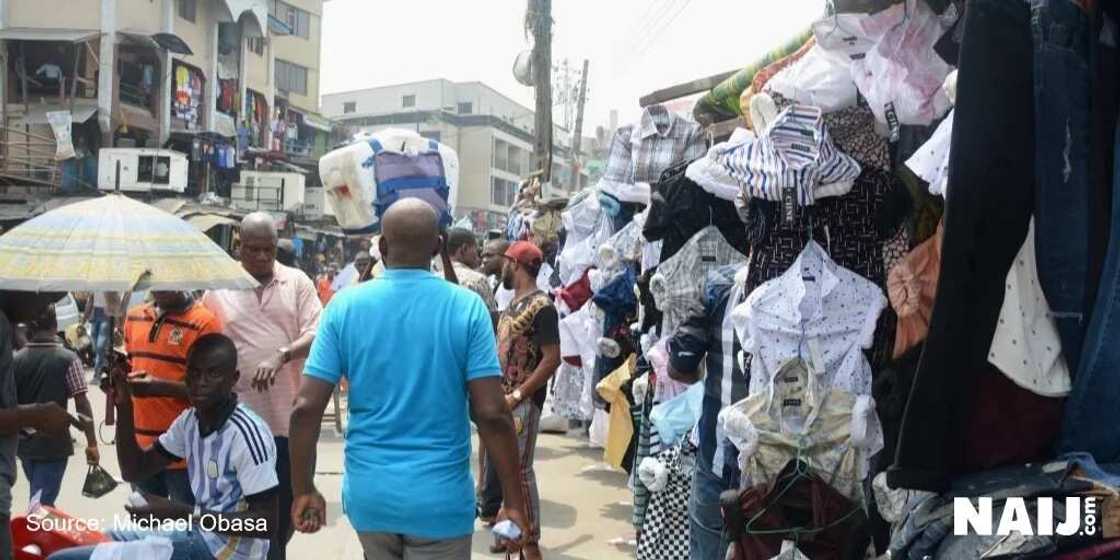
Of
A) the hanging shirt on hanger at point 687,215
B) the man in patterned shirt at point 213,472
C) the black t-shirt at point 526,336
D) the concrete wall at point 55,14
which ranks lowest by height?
the man in patterned shirt at point 213,472

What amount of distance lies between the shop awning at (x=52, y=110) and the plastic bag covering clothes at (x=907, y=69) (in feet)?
93.1

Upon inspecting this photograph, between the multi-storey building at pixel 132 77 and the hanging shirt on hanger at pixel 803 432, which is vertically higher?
the multi-storey building at pixel 132 77

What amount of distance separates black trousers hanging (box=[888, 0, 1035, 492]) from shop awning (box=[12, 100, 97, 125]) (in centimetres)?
2930

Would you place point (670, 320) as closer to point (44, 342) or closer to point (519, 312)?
point (519, 312)

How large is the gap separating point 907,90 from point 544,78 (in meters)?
10.2

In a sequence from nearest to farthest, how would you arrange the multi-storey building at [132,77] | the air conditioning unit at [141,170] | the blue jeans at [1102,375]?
the blue jeans at [1102,375] → the multi-storey building at [132,77] → the air conditioning unit at [141,170]

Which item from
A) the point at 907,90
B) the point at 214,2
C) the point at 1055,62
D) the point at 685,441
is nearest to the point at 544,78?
the point at 685,441

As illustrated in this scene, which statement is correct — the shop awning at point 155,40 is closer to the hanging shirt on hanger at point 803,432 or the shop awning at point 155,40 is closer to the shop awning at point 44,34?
the shop awning at point 44,34

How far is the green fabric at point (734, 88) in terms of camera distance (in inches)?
150

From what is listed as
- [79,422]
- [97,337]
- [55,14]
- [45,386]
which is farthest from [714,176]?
[55,14]

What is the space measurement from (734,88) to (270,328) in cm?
253

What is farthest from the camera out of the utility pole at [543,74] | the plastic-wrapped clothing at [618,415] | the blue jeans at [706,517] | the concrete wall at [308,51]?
→ the concrete wall at [308,51]

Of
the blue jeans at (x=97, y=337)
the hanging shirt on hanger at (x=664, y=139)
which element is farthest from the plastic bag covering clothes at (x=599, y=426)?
the blue jeans at (x=97, y=337)

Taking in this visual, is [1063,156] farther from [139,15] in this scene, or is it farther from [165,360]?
[139,15]
